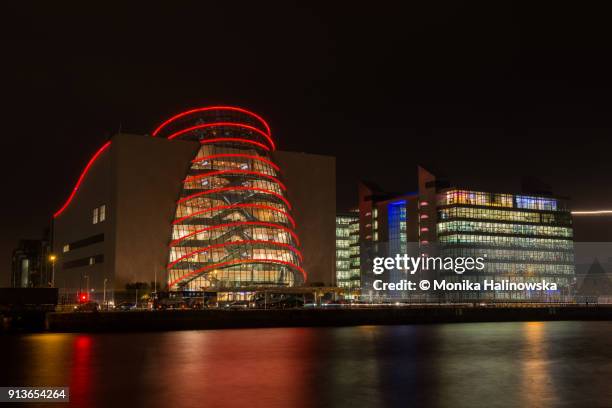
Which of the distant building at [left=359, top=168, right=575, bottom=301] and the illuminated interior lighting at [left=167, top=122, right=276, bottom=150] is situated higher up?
the illuminated interior lighting at [left=167, top=122, right=276, bottom=150]

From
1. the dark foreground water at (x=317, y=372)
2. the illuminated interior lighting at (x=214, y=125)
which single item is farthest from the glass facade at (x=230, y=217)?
the dark foreground water at (x=317, y=372)

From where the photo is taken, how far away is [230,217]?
3858 inches

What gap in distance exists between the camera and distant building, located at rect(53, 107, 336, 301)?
96562mm

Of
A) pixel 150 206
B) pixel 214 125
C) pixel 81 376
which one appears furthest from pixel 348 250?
pixel 81 376

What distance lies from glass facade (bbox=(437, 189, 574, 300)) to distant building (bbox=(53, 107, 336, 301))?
144 feet

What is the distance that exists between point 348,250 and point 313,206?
56.6 meters

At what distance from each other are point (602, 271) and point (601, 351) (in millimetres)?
124411

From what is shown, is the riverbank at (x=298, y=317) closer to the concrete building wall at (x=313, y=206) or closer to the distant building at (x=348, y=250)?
the concrete building wall at (x=313, y=206)

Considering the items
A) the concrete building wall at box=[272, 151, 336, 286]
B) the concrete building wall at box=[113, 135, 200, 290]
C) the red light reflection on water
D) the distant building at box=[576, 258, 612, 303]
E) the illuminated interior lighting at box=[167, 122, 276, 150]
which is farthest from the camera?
the distant building at box=[576, 258, 612, 303]

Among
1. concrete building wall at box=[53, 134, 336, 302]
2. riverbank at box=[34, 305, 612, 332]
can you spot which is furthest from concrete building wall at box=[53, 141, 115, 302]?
riverbank at box=[34, 305, 612, 332]

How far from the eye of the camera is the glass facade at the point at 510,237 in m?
141

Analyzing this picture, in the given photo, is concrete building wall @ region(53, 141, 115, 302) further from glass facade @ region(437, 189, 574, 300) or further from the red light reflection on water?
glass facade @ region(437, 189, 574, 300)

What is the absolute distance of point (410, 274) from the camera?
14738cm

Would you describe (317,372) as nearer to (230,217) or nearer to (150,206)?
(230,217)
